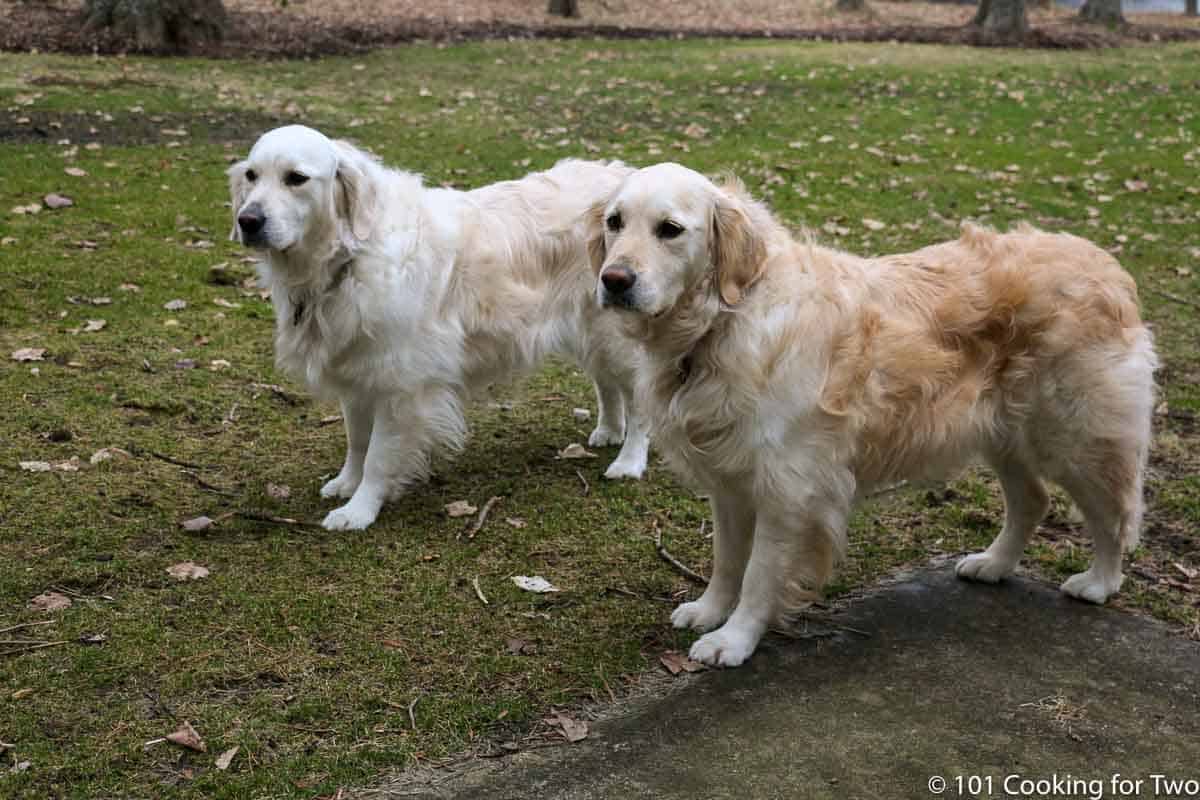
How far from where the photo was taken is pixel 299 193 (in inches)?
185

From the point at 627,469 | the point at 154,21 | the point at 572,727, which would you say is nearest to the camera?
the point at 572,727

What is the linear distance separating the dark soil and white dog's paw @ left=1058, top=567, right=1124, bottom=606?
14406mm

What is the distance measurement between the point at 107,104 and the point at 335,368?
886 centimetres

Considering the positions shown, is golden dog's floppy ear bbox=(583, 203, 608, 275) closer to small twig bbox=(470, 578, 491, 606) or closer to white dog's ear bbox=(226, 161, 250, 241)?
small twig bbox=(470, 578, 491, 606)

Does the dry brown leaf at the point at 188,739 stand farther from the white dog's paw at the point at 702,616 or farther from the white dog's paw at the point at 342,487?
the white dog's paw at the point at 342,487

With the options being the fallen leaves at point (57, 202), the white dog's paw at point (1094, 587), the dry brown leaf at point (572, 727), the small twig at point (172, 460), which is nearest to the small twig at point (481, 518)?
the small twig at point (172, 460)

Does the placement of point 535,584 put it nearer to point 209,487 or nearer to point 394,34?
point 209,487

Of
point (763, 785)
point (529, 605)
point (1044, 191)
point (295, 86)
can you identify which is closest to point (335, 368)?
point (529, 605)

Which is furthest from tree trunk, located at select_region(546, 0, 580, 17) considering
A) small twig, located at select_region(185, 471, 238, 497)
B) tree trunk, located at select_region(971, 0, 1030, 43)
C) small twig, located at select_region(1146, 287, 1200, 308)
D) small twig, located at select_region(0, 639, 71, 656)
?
small twig, located at select_region(0, 639, 71, 656)

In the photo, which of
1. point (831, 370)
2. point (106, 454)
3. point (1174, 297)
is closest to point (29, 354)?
point (106, 454)

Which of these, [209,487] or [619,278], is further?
[209,487]

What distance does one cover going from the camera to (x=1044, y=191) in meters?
11.0

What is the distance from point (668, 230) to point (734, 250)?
226 mm

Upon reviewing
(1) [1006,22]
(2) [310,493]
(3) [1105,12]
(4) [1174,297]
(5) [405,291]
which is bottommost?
(2) [310,493]
